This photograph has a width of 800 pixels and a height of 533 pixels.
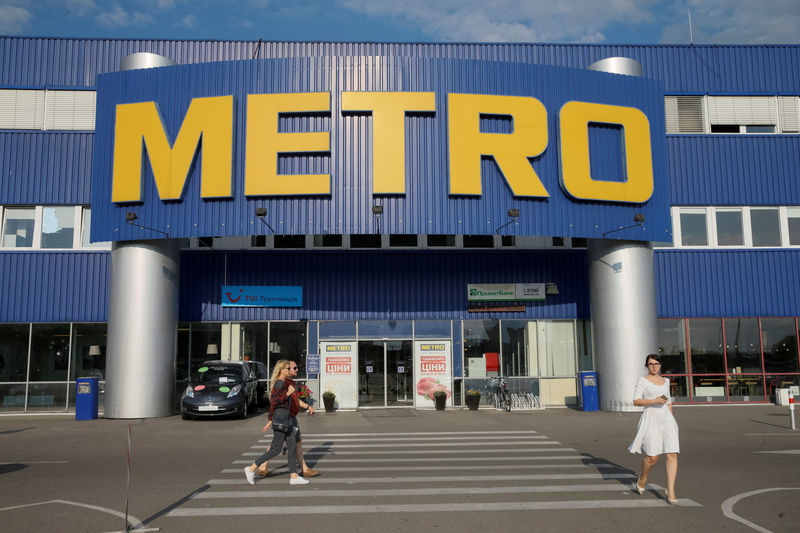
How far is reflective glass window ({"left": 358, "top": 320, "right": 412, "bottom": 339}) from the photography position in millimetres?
25094

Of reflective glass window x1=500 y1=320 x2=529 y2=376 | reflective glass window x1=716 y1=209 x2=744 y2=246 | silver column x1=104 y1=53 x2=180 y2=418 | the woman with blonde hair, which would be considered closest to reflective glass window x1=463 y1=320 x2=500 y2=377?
reflective glass window x1=500 y1=320 x2=529 y2=376

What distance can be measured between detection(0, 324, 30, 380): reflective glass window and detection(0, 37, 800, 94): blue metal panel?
9.92m

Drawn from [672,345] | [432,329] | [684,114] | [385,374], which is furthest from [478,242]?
[684,114]

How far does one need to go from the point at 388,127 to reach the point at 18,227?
49.3 ft

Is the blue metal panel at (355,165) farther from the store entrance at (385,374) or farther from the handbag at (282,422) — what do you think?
the handbag at (282,422)

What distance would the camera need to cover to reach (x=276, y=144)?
850 inches

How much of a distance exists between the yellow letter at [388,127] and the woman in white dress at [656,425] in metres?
13.6

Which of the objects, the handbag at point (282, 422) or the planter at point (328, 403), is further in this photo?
the planter at point (328, 403)

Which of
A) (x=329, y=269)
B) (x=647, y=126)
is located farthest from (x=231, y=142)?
(x=647, y=126)

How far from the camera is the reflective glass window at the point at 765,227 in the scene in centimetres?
2630

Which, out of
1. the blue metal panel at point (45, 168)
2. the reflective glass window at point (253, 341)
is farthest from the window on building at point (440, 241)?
the blue metal panel at point (45, 168)

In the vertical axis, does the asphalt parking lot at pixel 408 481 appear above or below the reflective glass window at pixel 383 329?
below

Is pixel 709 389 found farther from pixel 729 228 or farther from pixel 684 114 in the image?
pixel 684 114

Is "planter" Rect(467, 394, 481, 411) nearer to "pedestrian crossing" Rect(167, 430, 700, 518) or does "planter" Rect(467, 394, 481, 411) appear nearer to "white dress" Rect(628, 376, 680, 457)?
"pedestrian crossing" Rect(167, 430, 700, 518)
